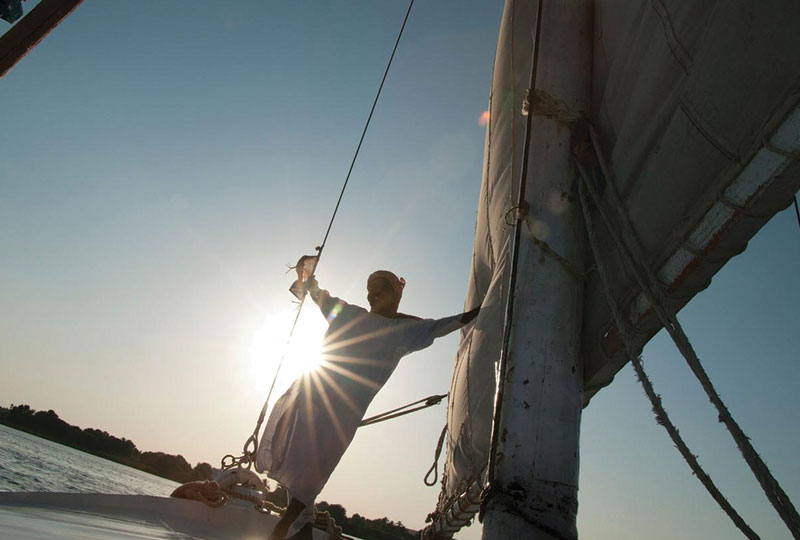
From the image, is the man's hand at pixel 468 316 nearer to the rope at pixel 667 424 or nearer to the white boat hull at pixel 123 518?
the rope at pixel 667 424

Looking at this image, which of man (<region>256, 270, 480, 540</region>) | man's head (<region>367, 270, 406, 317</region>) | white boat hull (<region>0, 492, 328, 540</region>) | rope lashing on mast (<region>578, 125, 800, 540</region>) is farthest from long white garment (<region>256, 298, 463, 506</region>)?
rope lashing on mast (<region>578, 125, 800, 540</region>)

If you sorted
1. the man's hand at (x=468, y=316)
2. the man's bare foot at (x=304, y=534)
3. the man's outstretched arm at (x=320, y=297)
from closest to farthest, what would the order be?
1. the man's bare foot at (x=304, y=534)
2. the man's hand at (x=468, y=316)
3. the man's outstretched arm at (x=320, y=297)

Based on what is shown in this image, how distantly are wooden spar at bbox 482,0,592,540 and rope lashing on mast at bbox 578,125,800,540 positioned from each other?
0.14m

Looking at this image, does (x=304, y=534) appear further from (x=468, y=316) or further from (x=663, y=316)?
(x=663, y=316)

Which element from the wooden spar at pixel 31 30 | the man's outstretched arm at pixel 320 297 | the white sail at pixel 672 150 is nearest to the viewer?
the wooden spar at pixel 31 30

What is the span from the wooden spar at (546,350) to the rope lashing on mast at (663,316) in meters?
0.14

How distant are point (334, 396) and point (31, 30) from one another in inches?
73.7

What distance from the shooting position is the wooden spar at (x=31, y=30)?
148 cm

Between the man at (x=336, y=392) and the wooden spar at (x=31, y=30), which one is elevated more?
the wooden spar at (x=31, y=30)

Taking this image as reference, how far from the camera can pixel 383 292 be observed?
2.93m

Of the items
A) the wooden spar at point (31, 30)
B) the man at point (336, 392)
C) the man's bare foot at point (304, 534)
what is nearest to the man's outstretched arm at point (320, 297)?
the man at point (336, 392)

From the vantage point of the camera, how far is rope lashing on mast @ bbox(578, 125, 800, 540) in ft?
4.51

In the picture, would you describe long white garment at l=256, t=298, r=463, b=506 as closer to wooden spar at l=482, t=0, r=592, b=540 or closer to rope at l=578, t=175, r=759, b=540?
wooden spar at l=482, t=0, r=592, b=540

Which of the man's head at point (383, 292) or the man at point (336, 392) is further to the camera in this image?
the man's head at point (383, 292)
